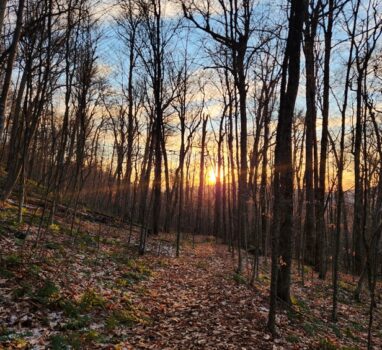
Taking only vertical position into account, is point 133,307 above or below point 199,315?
above

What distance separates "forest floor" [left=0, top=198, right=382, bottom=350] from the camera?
5.51 m

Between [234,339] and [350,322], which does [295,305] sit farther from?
[234,339]

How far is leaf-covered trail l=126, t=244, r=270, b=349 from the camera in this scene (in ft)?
19.3

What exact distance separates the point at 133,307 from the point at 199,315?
55.6 inches

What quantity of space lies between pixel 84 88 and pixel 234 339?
10666mm

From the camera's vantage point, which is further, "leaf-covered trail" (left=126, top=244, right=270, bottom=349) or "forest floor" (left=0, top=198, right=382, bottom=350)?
"leaf-covered trail" (left=126, top=244, right=270, bottom=349)

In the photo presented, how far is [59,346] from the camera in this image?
190 inches

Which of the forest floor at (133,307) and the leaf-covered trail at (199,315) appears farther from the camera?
the leaf-covered trail at (199,315)

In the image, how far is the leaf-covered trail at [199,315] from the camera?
19.3 ft

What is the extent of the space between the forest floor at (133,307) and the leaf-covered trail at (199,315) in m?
0.02

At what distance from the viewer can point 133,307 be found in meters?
7.20

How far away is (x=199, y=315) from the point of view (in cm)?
725

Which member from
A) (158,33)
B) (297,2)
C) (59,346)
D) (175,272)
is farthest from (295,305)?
(158,33)

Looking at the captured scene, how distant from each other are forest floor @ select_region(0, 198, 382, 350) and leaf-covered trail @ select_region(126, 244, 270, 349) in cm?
2
